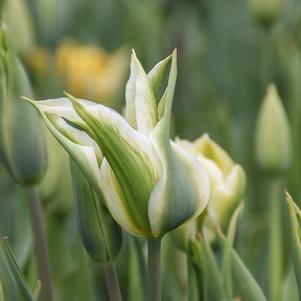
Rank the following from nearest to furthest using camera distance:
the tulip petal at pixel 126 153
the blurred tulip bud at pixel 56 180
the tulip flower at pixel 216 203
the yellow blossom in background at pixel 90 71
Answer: the tulip petal at pixel 126 153
the tulip flower at pixel 216 203
the blurred tulip bud at pixel 56 180
the yellow blossom in background at pixel 90 71

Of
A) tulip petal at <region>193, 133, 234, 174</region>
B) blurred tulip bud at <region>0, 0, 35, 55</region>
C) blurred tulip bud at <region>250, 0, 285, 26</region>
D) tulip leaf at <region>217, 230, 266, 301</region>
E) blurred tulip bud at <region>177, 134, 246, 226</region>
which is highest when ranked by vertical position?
blurred tulip bud at <region>250, 0, 285, 26</region>

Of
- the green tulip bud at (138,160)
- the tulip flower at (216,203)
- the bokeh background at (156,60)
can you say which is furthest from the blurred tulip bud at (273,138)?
the green tulip bud at (138,160)

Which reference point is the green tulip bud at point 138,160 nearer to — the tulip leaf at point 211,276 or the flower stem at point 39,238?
the tulip leaf at point 211,276

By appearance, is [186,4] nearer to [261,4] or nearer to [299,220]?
[261,4]

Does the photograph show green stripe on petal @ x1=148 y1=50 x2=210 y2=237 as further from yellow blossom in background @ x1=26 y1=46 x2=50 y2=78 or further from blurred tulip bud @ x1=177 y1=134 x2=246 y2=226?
yellow blossom in background @ x1=26 y1=46 x2=50 y2=78

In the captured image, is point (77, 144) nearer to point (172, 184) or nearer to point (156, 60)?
point (172, 184)

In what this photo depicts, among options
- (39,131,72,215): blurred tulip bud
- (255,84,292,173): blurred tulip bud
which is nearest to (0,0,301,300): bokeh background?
(39,131,72,215): blurred tulip bud
